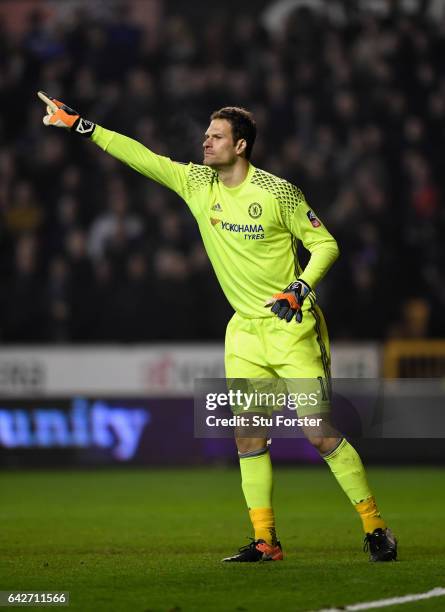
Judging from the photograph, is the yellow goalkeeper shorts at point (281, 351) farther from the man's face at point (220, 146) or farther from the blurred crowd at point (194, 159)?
the blurred crowd at point (194, 159)

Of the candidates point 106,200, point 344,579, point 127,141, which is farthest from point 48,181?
point 344,579

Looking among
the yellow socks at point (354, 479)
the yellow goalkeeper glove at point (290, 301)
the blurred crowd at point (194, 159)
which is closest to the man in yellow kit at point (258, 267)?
the yellow socks at point (354, 479)

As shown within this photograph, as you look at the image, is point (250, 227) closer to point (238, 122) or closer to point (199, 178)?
point (199, 178)

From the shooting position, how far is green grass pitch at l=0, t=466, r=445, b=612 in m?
5.78

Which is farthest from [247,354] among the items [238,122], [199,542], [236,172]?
[199,542]

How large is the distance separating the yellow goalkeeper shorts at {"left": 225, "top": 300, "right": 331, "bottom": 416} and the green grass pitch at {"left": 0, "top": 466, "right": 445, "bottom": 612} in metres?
1.00

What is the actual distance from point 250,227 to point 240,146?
0.47 meters

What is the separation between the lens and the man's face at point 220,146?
23.4 feet

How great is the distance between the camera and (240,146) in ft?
23.6

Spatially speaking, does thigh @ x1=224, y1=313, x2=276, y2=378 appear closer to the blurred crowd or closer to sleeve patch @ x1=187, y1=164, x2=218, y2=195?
sleeve patch @ x1=187, y1=164, x2=218, y2=195

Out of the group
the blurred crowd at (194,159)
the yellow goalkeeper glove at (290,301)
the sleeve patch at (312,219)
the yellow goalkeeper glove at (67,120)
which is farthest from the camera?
the blurred crowd at (194,159)

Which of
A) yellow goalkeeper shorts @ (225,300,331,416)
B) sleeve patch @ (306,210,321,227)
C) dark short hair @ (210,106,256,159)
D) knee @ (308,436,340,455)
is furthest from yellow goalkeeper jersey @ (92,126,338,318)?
knee @ (308,436,340,455)

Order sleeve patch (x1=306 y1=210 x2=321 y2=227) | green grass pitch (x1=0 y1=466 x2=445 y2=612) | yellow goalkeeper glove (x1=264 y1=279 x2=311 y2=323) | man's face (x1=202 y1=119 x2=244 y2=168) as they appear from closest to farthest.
A: green grass pitch (x1=0 y1=466 x2=445 y2=612) → yellow goalkeeper glove (x1=264 y1=279 x2=311 y2=323) → sleeve patch (x1=306 y1=210 x2=321 y2=227) → man's face (x1=202 y1=119 x2=244 y2=168)

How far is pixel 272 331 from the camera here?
23.2 ft
